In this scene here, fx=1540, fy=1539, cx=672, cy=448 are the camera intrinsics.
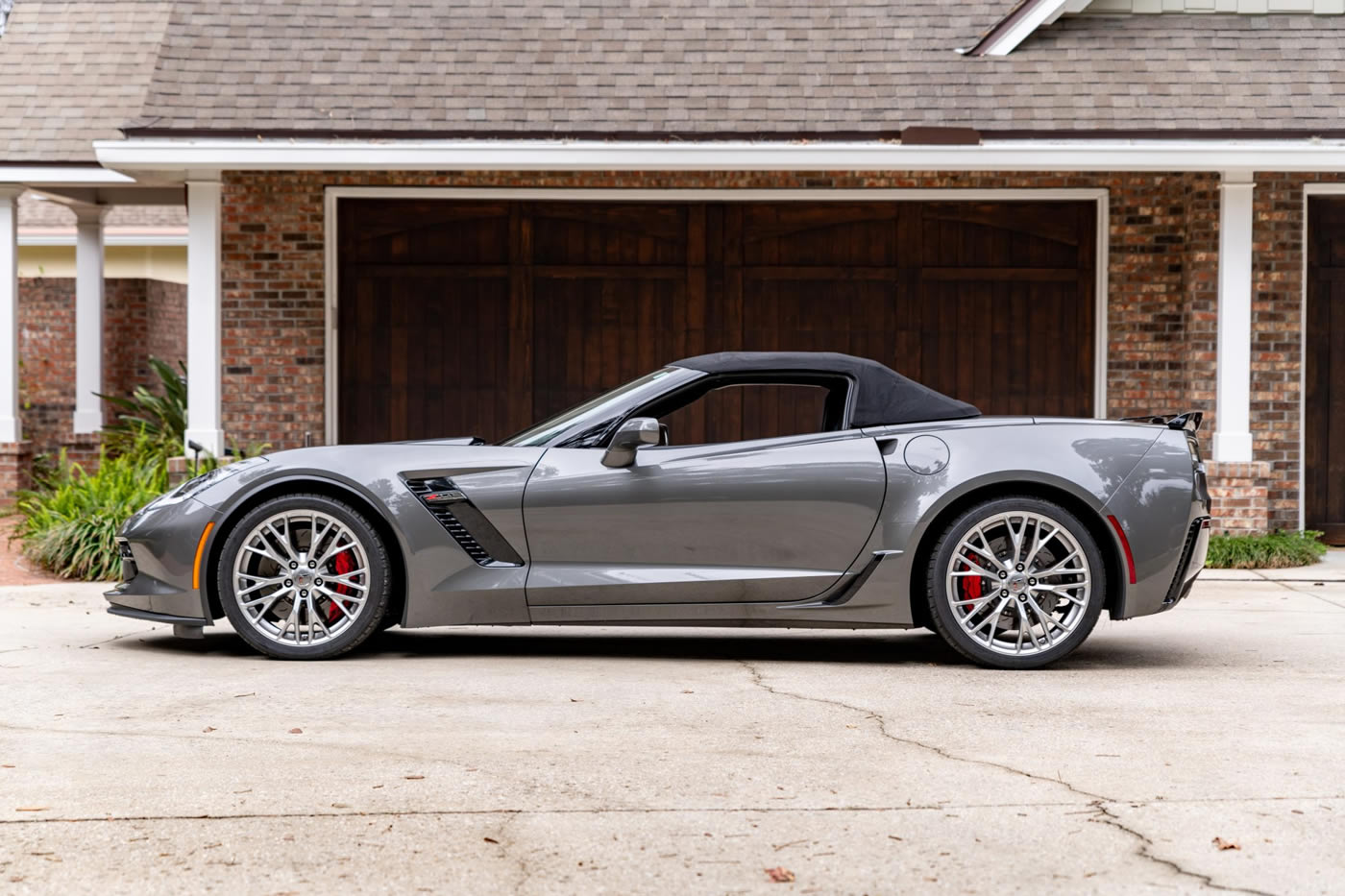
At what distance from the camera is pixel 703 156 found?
37.1ft

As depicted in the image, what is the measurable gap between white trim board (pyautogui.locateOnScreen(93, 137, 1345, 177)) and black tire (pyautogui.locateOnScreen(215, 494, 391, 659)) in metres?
5.30

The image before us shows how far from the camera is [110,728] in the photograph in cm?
526

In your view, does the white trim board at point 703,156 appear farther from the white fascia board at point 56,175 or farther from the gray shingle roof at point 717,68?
the white fascia board at point 56,175

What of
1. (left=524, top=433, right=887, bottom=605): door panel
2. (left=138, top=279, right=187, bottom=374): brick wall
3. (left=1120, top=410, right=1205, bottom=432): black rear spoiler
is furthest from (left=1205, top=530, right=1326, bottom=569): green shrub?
(left=138, top=279, right=187, bottom=374): brick wall

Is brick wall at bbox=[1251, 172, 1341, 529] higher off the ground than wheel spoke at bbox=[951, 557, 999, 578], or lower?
higher

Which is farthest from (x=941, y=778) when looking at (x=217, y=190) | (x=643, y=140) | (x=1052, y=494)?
(x=217, y=190)

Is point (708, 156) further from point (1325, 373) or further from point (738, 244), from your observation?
point (1325, 373)

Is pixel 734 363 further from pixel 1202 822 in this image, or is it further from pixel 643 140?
pixel 643 140

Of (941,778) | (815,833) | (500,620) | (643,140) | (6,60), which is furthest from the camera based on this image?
(6,60)

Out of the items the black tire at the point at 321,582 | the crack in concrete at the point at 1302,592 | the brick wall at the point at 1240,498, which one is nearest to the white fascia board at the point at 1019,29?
the brick wall at the point at 1240,498

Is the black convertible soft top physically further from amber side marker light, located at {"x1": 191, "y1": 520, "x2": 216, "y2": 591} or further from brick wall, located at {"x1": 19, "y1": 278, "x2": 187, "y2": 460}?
brick wall, located at {"x1": 19, "y1": 278, "x2": 187, "y2": 460}

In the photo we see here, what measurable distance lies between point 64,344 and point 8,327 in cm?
388

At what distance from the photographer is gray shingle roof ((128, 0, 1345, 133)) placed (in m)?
11.6

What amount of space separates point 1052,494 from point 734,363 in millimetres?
1485
